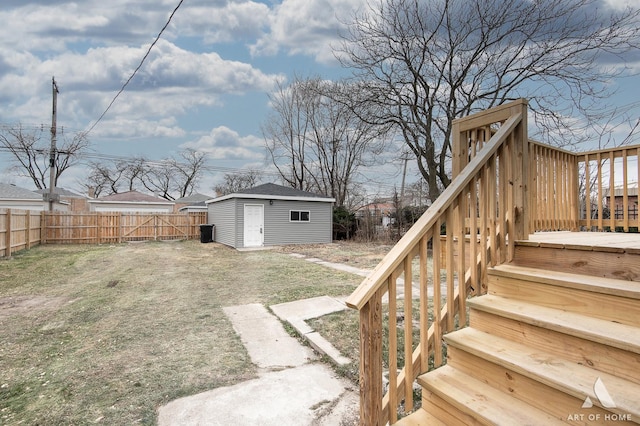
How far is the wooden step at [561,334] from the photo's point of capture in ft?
4.45

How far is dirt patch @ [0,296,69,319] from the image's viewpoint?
458 centimetres

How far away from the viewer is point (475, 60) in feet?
32.5

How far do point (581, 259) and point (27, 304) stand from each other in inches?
272

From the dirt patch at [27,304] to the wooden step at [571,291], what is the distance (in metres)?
5.81

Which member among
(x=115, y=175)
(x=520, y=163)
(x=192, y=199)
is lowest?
(x=520, y=163)

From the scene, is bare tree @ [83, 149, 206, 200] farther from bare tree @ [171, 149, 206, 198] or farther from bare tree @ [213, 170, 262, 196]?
bare tree @ [213, 170, 262, 196]

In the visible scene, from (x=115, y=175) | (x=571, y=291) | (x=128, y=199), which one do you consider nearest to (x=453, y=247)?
(x=571, y=291)

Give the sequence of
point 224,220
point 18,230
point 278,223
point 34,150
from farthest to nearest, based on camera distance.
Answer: point 34,150 → point 224,220 → point 278,223 → point 18,230

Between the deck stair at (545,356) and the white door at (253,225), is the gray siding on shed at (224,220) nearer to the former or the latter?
the white door at (253,225)

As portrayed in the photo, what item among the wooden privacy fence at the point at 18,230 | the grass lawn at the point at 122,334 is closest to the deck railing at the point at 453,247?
the grass lawn at the point at 122,334

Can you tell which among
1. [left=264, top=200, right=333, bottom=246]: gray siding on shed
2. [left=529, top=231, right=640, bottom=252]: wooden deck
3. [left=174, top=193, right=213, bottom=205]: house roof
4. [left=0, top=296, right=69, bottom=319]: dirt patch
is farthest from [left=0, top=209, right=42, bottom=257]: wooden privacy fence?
[left=174, top=193, right=213, bottom=205]: house roof

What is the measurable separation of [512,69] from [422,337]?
10.8 metres

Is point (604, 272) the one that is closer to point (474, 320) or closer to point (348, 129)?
point (474, 320)

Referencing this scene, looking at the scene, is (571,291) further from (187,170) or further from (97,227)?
(187,170)
